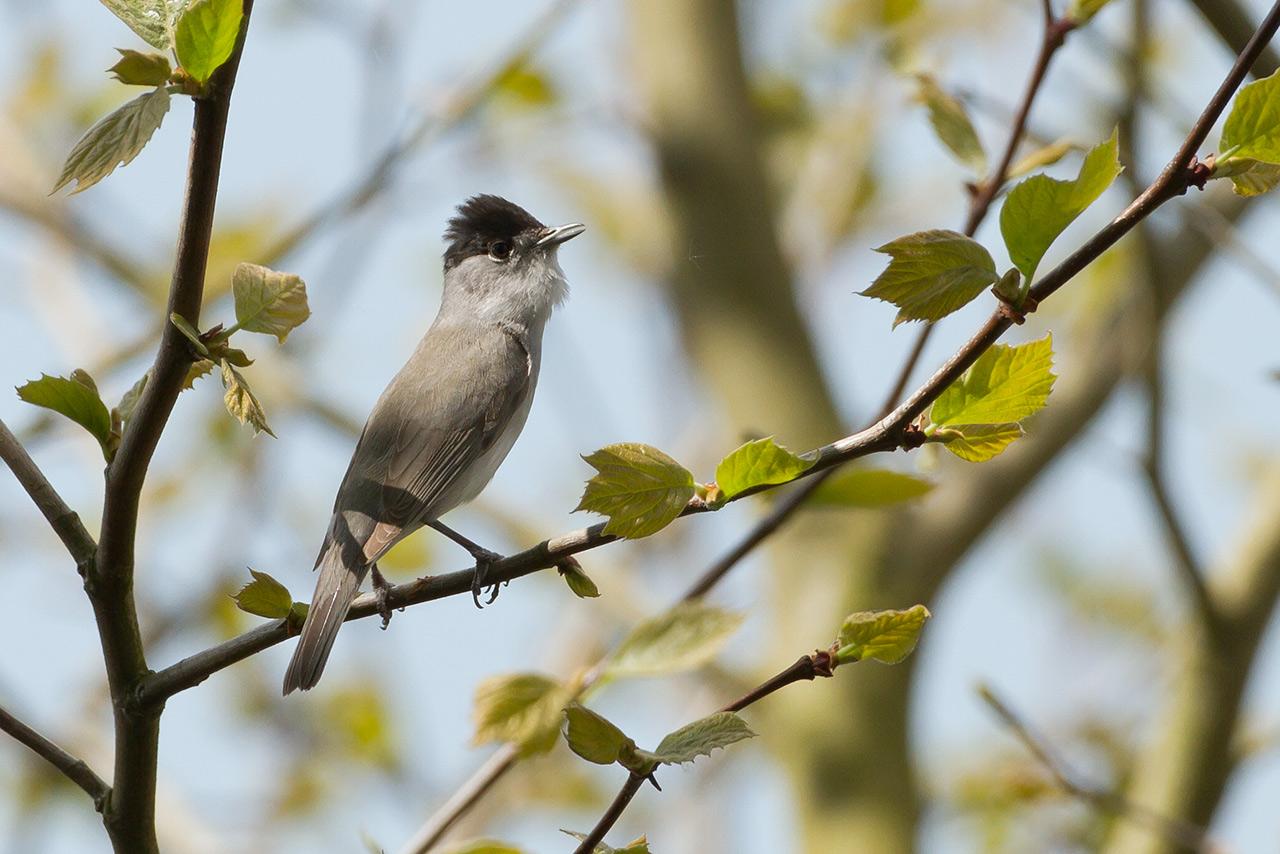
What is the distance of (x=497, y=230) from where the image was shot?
4547mm

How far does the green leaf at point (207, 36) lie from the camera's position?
1.26 meters

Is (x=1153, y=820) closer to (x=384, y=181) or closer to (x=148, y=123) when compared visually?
(x=384, y=181)

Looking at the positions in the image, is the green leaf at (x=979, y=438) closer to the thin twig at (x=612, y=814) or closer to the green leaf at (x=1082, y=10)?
the thin twig at (x=612, y=814)

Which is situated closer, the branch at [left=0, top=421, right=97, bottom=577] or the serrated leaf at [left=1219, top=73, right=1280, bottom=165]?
the serrated leaf at [left=1219, top=73, right=1280, bottom=165]

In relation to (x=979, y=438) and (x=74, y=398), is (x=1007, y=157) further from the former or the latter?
(x=74, y=398)

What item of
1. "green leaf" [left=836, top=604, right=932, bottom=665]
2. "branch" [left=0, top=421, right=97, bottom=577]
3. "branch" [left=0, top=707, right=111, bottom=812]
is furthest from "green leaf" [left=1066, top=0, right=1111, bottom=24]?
"branch" [left=0, top=707, right=111, bottom=812]

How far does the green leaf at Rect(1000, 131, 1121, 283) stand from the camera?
1243mm

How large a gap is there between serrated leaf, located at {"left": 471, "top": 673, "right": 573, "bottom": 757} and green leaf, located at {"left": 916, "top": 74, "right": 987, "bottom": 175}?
1.40 meters

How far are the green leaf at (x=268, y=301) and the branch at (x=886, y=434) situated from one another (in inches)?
13.8

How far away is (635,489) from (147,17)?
0.66 metres

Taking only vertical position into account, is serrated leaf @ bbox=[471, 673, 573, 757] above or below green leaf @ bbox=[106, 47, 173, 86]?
below

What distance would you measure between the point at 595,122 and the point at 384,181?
1.19 meters

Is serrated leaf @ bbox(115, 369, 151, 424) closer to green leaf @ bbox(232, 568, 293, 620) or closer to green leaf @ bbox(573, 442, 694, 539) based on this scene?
green leaf @ bbox(232, 568, 293, 620)

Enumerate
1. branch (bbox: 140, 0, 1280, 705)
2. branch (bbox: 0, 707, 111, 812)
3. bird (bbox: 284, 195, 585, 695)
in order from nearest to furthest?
branch (bbox: 140, 0, 1280, 705) < branch (bbox: 0, 707, 111, 812) < bird (bbox: 284, 195, 585, 695)
